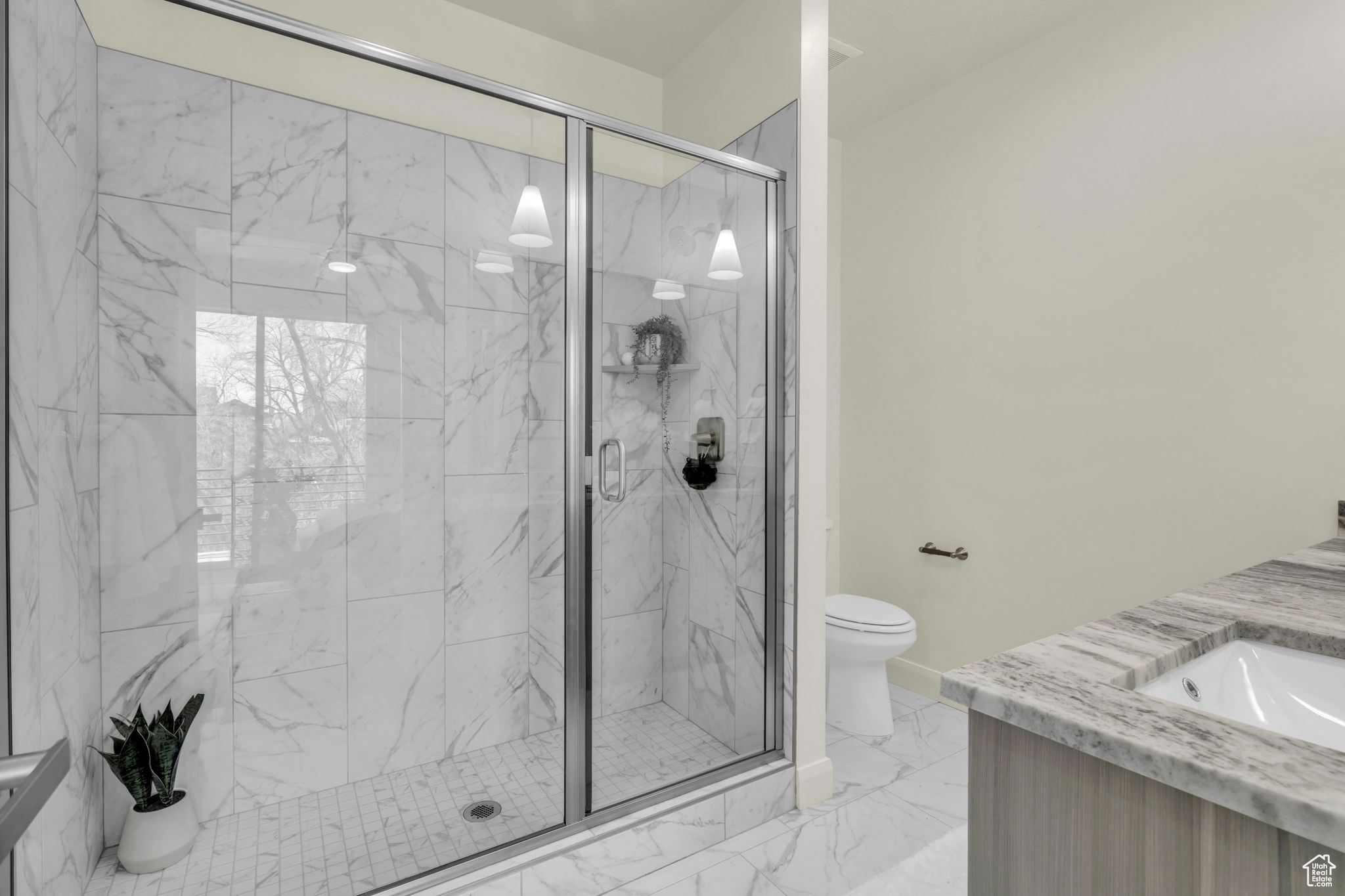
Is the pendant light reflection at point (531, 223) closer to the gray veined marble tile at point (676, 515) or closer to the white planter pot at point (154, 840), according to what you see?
the gray veined marble tile at point (676, 515)

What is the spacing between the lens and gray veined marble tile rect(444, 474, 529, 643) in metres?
1.84

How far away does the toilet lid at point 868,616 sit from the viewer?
238cm

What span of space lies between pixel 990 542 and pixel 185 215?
9.38ft

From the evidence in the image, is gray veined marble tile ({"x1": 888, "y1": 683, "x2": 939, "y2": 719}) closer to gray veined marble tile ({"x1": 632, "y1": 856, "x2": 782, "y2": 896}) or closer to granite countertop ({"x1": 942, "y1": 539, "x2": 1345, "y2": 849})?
gray veined marble tile ({"x1": 632, "y1": 856, "x2": 782, "y2": 896})

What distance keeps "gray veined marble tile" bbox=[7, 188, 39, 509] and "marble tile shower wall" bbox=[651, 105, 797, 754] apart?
1.38 m

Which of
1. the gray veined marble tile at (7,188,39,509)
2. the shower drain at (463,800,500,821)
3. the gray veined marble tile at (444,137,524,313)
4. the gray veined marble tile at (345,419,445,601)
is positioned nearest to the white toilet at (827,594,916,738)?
the shower drain at (463,800,500,821)

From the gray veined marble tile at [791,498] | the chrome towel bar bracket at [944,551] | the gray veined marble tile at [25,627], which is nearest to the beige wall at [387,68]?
the gray veined marble tile at [791,498]

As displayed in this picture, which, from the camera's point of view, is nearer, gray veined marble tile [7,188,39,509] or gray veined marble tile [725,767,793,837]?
gray veined marble tile [7,188,39,509]

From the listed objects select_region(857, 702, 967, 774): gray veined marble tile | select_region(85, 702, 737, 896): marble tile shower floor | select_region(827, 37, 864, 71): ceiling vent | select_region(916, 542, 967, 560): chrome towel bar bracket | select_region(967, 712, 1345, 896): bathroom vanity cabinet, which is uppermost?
select_region(827, 37, 864, 71): ceiling vent

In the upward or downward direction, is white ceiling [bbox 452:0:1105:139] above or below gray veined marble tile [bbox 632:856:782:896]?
above

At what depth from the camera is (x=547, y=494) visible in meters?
1.74

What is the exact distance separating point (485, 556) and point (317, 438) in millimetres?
563

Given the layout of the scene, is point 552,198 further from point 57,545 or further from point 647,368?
point 57,545

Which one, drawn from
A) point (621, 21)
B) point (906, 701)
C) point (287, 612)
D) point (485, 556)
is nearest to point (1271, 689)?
point (485, 556)
